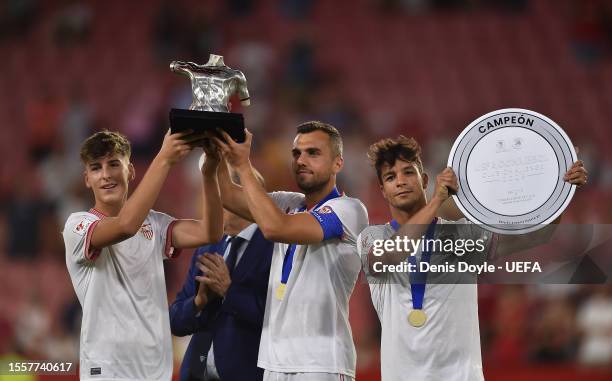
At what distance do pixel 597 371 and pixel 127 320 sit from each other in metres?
4.02

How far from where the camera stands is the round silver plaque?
160 inches

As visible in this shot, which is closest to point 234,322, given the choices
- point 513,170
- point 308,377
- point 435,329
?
point 308,377

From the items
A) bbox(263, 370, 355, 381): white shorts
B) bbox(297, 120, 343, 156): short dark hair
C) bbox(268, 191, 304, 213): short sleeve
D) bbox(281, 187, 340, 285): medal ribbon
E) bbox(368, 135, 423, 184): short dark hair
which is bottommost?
bbox(263, 370, 355, 381): white shorts

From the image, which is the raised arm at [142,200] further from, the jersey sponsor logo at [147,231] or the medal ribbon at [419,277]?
the medal ribbon at [419,277]

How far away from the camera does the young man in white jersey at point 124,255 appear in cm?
390

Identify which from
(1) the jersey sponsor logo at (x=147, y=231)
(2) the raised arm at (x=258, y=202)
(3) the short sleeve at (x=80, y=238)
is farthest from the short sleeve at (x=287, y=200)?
(3) the short sleeve at (x=80, y=238)

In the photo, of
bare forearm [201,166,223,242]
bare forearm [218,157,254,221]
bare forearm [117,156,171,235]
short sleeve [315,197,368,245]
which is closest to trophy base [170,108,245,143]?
bare forearm [117,156,171,235]

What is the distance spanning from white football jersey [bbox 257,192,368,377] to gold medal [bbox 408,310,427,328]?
363 mm

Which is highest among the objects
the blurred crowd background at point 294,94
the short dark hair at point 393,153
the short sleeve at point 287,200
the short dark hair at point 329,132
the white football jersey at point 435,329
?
the blurred crowd background at point 294,94

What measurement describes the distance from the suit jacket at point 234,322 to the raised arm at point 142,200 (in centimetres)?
Answer: 85

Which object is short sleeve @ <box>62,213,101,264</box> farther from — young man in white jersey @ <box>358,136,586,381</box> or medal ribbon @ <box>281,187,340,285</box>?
young man in white jersey @ <box>358,136,586,381</box>

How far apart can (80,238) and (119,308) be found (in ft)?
1.10

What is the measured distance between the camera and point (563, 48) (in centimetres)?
1287

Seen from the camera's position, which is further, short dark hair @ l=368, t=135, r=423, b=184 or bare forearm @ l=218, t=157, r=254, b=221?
bare forearm @ l=218, t=157, r=254, b=221
